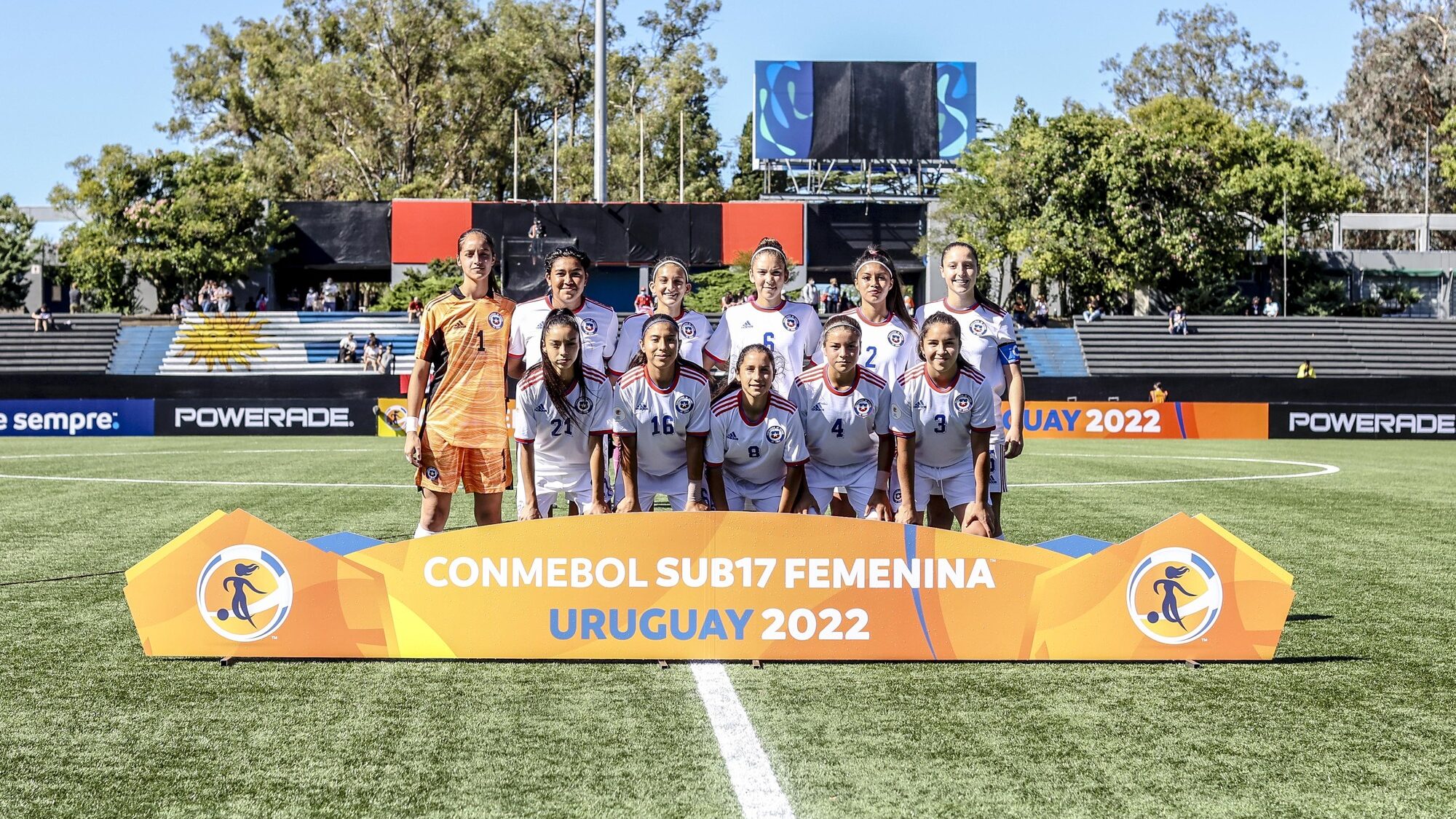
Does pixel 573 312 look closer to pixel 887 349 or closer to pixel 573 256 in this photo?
pixel 573 256

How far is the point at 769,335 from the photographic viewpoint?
7332mm

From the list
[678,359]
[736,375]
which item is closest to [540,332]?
[678,359]

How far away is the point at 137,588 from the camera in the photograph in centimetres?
568

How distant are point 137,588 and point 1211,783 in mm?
4286

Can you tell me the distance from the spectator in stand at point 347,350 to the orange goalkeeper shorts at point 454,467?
1168 inches

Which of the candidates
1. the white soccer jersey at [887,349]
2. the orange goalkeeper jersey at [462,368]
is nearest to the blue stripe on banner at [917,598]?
the white soccer jersey at [887,349]

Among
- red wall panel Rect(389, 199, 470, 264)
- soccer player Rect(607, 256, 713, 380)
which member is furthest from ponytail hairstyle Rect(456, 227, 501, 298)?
red wall panel Rect(389, 199, 470, 264)

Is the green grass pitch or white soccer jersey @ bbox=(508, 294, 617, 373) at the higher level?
white soccer jersey @ bbox=(508, 294, 617, 373)

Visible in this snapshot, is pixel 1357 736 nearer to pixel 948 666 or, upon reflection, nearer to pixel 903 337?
pixel 948 666

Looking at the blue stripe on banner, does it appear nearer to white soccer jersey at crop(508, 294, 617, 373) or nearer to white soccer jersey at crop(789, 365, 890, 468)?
white soccer jersey at crop(789, 365, 890, 468)

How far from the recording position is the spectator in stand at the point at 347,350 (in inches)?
1400

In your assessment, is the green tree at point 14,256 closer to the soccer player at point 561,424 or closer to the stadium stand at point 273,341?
the stadium stand at point 273,341

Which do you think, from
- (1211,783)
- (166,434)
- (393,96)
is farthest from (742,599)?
(393,96)

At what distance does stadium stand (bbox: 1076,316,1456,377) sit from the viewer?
3691cm
